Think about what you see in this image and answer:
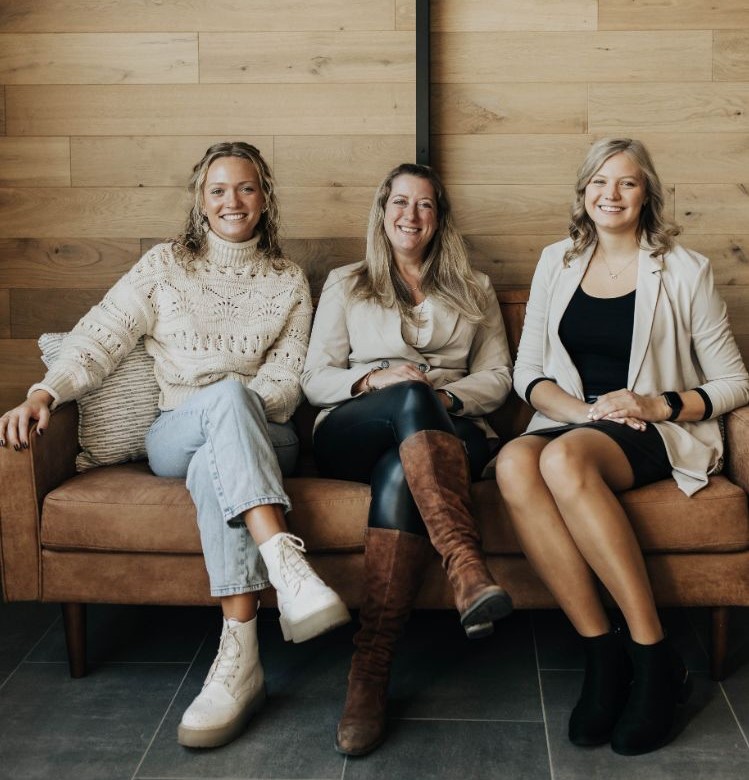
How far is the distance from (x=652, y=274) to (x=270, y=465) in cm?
103

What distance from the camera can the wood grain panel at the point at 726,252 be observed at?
268 centimetres

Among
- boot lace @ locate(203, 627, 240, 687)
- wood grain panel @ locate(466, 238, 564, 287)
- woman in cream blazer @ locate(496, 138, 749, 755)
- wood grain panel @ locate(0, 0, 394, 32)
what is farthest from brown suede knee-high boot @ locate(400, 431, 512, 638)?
wood grain panel @ locate(0, 0, 394, 32)

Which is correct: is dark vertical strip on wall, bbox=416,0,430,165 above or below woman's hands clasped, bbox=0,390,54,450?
above

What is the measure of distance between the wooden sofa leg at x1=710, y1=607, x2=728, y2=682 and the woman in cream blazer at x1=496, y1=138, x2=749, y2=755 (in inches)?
6.5

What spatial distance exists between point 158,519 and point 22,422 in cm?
37

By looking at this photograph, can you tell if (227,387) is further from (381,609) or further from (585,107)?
(585,107)

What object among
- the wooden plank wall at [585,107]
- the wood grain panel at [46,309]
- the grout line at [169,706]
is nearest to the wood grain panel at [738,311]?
the wooden plank wall at [585,107]

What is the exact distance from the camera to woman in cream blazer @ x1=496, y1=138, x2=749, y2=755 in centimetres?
174

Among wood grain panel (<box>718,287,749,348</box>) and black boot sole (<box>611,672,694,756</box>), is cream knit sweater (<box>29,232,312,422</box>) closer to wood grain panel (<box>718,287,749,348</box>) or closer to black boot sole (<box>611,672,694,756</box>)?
black boot sole (<box>611,672,694,756</box>)

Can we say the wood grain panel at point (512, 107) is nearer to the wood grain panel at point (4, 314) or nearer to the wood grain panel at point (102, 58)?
the wood grain panel at point (102, 58)

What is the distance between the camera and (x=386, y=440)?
1.95 metres

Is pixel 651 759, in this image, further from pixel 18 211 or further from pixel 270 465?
pixel 18 211

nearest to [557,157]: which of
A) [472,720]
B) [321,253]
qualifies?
[321,253]

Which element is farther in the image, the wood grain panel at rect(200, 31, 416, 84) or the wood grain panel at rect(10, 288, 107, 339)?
the wood grain panel at rect(10, 288, 107, 339)
